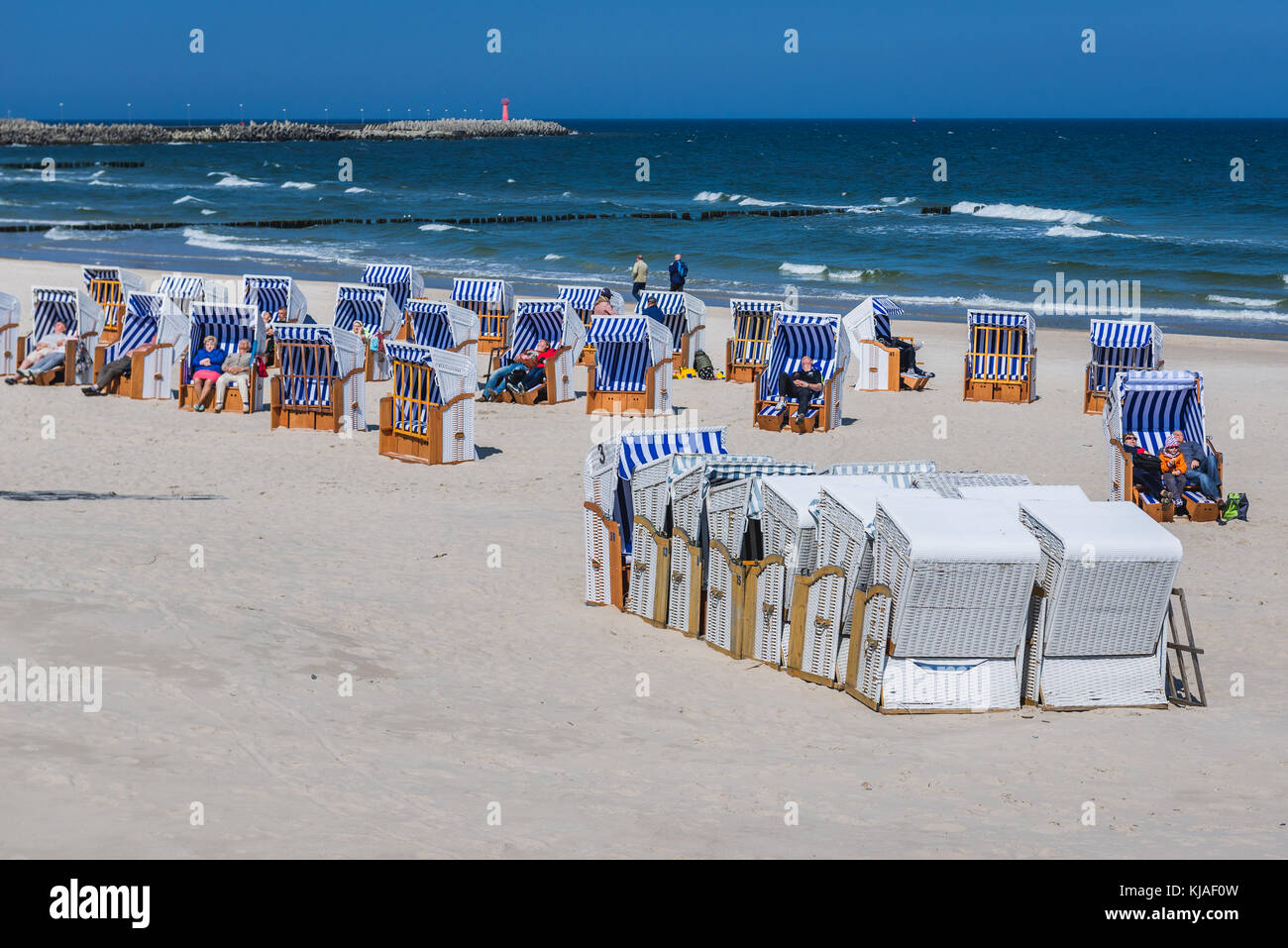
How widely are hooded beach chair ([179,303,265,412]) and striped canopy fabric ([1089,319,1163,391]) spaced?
10.4m

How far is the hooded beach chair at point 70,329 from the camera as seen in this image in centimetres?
1775

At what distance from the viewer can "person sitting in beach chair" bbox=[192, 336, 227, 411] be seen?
640 inches

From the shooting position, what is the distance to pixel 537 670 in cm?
795

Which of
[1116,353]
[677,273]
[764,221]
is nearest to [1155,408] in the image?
[1116,353]

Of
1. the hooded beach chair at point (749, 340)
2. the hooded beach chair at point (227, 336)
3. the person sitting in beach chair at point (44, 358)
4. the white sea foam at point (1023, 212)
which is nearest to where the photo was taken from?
the hooded beach chair at point (227, 336)

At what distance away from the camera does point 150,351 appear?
1703 centimetres

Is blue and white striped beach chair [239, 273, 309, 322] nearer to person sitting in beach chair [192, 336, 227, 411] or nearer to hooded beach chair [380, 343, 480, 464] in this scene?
person sitting in beach chair [192, 336, 227, 411]

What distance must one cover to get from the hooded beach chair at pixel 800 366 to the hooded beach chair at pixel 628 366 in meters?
1.24

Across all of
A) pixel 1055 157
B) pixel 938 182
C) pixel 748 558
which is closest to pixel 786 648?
pixel 748 558

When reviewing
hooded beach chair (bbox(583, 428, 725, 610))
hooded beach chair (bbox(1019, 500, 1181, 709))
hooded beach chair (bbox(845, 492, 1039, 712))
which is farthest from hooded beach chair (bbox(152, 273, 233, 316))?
hooded beach chair (bbox(1019, 500, 1181, 709))

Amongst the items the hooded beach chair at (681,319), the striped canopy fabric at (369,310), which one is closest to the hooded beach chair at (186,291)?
the striped canopy fabric at (369,310)

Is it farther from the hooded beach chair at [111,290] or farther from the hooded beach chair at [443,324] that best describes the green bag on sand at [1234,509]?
the hooded beach chair at [111,290]

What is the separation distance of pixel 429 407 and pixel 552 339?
5.15 metres
